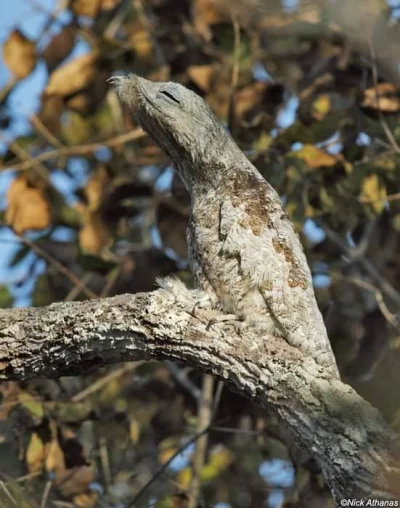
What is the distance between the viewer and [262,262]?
346 centimetres

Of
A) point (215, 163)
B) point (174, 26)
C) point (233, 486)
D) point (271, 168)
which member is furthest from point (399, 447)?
point (174, 26)

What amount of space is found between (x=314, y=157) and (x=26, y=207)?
1.45 m

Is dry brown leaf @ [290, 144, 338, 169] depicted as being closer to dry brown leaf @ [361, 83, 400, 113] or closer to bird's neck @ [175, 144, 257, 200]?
dry brown leaf @ [361, 83, 400, 113]

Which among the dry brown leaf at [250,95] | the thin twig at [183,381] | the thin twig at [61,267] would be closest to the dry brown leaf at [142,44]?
the dry brown leaf at [250,95]

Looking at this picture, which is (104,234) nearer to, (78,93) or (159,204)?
(159,204)

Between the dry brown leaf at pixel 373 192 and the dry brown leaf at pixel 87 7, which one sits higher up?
the dry brown leaf at pixel 87 7

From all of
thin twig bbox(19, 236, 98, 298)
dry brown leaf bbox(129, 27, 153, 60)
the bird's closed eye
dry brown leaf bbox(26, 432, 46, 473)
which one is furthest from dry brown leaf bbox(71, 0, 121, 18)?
dry brown leaf bbox(26, 432, 46, 473)

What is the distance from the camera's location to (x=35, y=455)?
4.04 metres

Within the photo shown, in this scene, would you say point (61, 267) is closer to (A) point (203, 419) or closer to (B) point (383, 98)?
(A) point (203, 419)

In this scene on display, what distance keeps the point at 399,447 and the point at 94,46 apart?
326 centimetres

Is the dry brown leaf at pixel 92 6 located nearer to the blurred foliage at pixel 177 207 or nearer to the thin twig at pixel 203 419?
the blurred foliage at pixel 177 207

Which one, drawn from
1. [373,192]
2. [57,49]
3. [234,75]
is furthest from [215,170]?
[57,49]

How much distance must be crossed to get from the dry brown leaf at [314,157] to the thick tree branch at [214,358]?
4.48ft

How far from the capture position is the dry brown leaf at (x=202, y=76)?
491 cm
